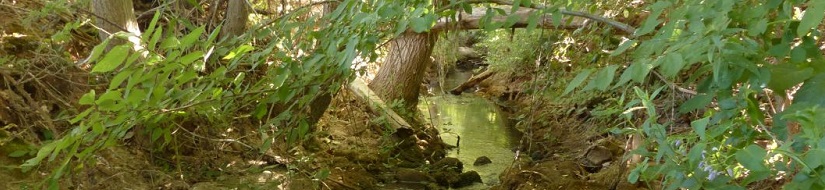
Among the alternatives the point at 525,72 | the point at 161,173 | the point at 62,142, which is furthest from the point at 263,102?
the point at 525,72

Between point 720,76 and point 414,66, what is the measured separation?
20.3 ft

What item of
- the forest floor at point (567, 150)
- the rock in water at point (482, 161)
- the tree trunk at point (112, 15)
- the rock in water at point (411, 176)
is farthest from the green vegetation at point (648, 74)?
the rock in water at point (482, 161)

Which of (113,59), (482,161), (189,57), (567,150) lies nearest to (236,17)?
(189,57)

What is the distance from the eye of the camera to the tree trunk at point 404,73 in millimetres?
7371

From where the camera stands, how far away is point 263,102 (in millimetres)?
2545

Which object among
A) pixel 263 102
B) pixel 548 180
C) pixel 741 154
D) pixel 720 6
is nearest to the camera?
pixel 741 154

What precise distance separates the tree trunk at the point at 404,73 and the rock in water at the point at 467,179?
999mm

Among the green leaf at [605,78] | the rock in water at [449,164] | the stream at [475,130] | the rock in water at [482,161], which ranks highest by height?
the green leaf at [605,78]

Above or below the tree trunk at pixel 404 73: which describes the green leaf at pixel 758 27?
above

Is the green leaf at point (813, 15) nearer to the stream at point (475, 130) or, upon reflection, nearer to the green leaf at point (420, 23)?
the green leaf at point (420, 23)

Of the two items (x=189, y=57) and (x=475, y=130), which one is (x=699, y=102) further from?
(x=475, y=130)

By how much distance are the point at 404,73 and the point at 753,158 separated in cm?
648

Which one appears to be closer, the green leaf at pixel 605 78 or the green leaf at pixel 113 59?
the green leaf at pixel 605 78

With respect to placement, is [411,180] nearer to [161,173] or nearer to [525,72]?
[161,173]
